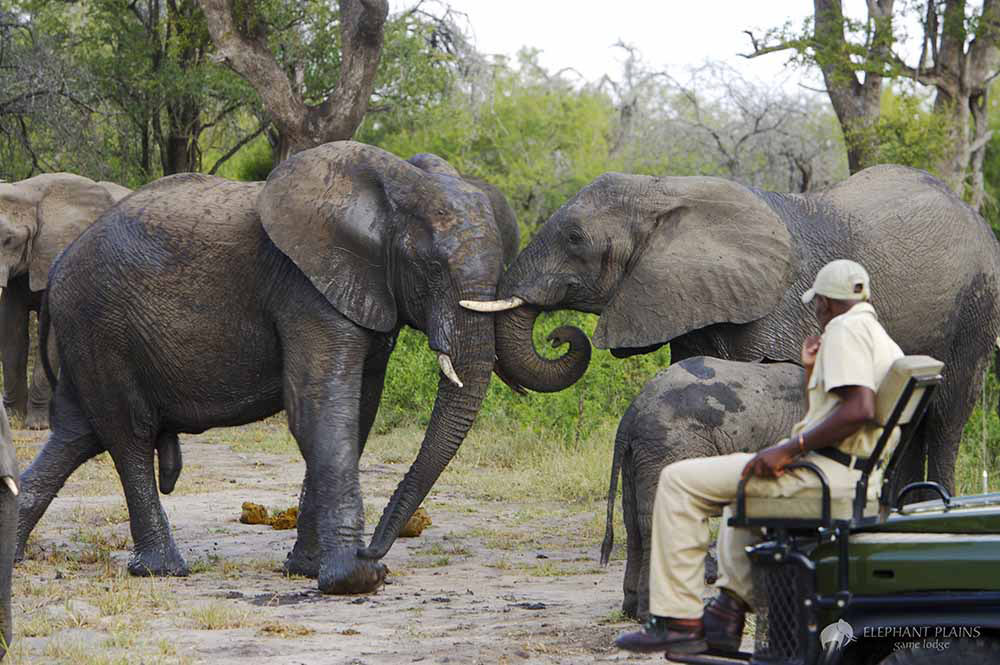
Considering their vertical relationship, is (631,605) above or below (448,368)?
below

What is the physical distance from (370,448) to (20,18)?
1104 cm

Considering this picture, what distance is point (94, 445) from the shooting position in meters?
8.87

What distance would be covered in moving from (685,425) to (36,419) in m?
10.8

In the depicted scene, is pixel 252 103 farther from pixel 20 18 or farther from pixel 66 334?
pixel 66 334

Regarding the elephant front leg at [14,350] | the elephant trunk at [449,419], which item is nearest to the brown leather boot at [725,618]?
the elephant trunk at [449,419]

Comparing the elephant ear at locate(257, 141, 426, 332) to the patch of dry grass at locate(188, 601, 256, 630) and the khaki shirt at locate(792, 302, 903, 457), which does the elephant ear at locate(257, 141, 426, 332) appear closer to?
the patch of dry grass at locate(188, 601, 256, 630)

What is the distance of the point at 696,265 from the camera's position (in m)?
7.82

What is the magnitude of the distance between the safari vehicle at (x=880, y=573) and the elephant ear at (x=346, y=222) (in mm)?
3720

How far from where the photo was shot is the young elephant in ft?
21.9

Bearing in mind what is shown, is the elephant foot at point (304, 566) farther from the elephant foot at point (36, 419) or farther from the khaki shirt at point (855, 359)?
the elephant foot at point (36, 419)

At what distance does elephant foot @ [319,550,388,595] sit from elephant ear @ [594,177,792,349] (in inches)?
62.3

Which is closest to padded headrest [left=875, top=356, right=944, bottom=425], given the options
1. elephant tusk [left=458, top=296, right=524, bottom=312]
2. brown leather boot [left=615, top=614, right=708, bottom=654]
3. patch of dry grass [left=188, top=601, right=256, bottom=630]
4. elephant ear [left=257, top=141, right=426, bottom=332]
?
brown leather boot [left=615, top=614, right=708, bottom=654]

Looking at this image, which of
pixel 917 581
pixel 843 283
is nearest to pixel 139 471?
pixel 843 283

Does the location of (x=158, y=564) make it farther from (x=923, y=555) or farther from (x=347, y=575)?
(x=923, y=555)
